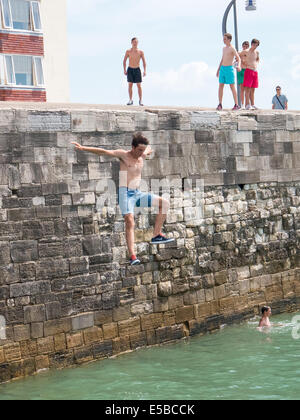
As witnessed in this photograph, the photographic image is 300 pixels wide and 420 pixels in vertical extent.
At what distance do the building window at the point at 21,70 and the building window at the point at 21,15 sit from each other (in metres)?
1.08

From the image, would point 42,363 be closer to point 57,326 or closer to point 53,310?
point 57,326

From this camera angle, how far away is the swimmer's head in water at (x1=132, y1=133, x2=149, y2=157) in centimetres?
1198

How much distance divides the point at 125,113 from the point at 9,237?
2898mm

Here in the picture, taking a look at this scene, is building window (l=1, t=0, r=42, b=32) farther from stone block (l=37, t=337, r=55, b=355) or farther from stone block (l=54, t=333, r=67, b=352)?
stone block (l=37, t=337, r=55, b=355)

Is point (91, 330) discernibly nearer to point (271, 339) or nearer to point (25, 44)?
point (271, 339)

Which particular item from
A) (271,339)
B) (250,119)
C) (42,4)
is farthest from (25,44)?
(271,339)

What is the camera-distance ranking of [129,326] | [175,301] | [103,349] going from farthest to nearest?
[175,301], [129,326], [103,349]

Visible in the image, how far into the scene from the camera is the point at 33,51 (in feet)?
109

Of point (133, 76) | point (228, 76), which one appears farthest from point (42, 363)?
point (228, 76)

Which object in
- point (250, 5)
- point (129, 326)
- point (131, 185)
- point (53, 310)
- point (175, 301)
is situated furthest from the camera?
point (250, 5)

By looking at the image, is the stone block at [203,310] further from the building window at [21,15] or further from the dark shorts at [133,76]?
the building window at [21,15]

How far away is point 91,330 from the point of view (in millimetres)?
14156

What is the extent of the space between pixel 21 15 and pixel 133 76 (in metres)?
16.3

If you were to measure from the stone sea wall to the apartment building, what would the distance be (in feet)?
53.9
